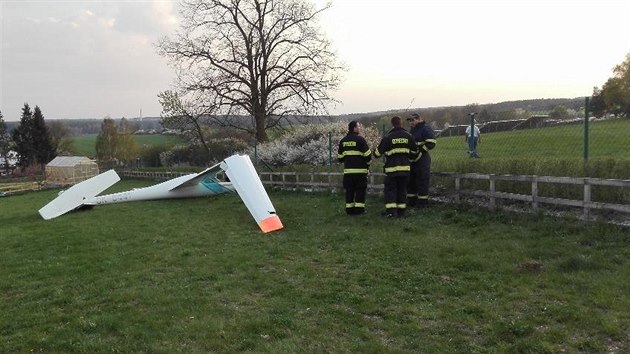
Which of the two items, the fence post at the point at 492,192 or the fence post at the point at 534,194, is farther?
the fence post at the point at 492,192

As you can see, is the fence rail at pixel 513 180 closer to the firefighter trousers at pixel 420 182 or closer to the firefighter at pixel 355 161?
the firefighter trousers at pixel 420 182

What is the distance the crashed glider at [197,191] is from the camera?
11344mm

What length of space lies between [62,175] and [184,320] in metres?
52.0

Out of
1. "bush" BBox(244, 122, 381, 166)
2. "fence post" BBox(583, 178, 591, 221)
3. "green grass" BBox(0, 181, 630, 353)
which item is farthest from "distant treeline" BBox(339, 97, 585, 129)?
"bush" BBox(244, 122, 381, 166)

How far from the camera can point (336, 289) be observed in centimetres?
621

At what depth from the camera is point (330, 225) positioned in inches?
414

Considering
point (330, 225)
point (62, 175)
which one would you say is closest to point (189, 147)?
point (62, 175)

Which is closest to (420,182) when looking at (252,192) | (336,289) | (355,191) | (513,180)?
(355,191)

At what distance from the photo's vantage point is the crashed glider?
447 inches

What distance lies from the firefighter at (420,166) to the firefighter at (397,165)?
0.33m

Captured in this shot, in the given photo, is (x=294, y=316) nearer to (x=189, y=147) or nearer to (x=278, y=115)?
(x=278, y=115)

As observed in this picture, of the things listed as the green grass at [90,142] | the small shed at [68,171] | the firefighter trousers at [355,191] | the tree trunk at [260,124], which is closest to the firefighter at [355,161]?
the firefighter trousers at [355,191]

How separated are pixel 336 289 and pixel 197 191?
482 inches

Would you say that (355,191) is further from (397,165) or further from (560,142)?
(560,142)
